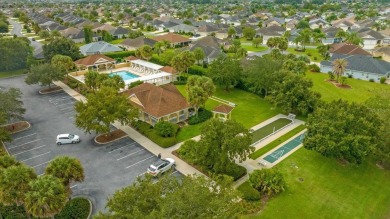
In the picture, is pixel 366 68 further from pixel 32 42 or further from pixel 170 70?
pixel 32 42

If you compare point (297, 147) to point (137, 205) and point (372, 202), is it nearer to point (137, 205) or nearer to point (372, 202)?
point (372, 202)

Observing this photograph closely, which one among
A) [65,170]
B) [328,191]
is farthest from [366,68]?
[65,170]

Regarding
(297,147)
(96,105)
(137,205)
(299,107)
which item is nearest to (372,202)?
(297,147)

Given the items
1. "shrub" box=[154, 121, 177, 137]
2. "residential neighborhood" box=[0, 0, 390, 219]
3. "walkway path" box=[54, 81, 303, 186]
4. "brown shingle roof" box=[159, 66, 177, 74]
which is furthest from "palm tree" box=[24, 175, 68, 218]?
"brown shingle roof" box=[159, 66, 177, 74]

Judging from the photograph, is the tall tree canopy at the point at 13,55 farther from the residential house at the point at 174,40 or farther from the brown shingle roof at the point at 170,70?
the residential house at the point at 174,40

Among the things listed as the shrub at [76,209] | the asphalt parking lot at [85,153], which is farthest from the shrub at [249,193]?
the shrub at [76,209]

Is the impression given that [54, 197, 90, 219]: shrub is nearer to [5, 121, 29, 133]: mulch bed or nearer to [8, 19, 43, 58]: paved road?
[5, 121, 29, 133]: mulch bed

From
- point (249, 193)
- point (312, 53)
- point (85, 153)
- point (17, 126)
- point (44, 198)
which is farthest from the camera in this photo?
point (312, 53)
